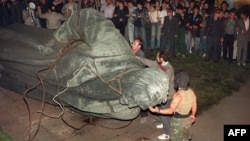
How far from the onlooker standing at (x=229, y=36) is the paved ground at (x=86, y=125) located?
4101 mm

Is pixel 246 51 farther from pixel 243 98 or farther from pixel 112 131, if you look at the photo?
pixel 112 131

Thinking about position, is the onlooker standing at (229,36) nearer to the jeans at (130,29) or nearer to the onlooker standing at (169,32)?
the onlooker standing at (169,32)

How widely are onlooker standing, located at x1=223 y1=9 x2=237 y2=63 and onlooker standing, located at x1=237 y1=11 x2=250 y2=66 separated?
21cm

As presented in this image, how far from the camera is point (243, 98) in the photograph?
925 centimetres

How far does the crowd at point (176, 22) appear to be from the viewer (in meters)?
11.8

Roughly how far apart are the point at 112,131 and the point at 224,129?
8.44 feet

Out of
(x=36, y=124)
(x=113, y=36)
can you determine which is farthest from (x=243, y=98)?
(x=36, y=124)

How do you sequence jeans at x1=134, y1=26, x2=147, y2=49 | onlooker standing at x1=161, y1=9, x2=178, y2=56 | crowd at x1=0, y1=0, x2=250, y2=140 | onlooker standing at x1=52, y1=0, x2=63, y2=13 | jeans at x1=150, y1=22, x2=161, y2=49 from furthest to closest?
onlooker standing at x1=52, y1=0, x2=63, y2=13 < jeans at x1=134, y1=26, x2=147, y2=49 < jeans at x1=150, y1=22, x2=161, y2=49 < onlooker standing at x1=161, y1=9, x2=178, y2=56 < crowd at x1=0, y1=0, x2=250, y2=140

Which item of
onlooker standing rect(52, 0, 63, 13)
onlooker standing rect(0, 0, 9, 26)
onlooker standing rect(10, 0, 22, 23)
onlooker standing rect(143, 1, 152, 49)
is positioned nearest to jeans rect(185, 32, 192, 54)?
onlooker standing rect(143, 1, 152, 49)

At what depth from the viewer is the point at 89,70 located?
19.0 ft

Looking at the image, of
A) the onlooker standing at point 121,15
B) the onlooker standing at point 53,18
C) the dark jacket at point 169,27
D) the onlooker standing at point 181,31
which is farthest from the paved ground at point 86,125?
the onlooker standing at point 121,15

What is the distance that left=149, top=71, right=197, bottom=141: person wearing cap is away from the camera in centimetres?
551

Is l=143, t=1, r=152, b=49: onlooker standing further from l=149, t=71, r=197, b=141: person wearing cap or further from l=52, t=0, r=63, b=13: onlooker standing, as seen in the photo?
l=149, t=71, r=197, b=141: person wearing cap

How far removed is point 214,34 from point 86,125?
22.0ft
